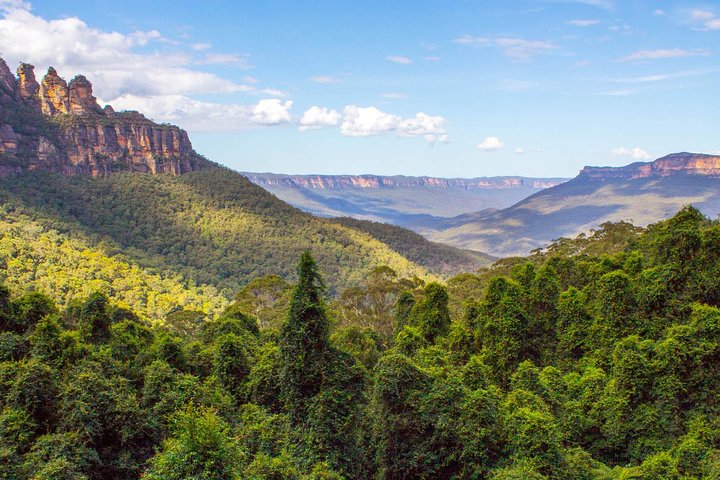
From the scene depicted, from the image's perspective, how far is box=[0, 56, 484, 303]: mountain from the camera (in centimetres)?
8238

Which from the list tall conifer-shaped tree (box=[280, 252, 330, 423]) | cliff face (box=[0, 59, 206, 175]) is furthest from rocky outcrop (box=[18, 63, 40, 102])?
tall conifer-shaped tree (box=[280, 252, 330, 423])

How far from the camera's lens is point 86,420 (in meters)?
14.5

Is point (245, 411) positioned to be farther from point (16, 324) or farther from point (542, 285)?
point (542, 285)

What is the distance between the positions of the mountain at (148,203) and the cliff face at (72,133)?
0.86 ft

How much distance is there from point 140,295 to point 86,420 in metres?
49.4

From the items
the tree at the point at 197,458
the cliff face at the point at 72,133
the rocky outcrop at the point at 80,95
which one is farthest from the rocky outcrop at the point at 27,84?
the tree at the point at 197,458

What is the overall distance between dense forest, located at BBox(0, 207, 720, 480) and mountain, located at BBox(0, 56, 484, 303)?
52.2 metres

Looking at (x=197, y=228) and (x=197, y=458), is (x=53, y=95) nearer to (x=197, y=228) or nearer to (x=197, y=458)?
(x=197, y=228)

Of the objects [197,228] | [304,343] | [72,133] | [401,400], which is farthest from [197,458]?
[72,133]

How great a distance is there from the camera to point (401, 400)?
15531 mm

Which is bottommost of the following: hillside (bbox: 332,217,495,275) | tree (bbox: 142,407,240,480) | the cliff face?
hillside (bbox: 332,217,495,275)

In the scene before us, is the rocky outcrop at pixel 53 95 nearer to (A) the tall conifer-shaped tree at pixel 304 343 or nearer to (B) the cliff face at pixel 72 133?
(B) the cliff face at pixel 72 133

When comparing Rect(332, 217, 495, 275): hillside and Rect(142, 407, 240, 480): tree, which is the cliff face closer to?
Rect(332, 217, 495, 275): hillside

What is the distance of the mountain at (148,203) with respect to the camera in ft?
270
